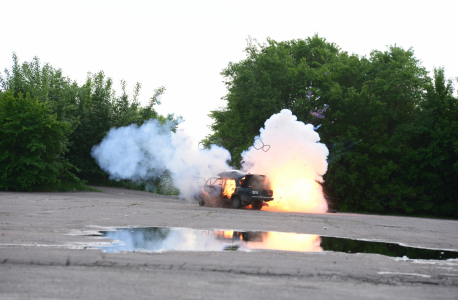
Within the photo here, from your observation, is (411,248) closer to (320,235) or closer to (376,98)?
(320,235)

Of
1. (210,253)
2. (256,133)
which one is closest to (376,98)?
(256,133)

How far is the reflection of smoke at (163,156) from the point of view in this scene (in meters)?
28.3

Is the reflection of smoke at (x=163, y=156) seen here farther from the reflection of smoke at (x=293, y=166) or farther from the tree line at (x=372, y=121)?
the tree line at (x=372, y=121)

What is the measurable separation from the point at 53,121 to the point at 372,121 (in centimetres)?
2579

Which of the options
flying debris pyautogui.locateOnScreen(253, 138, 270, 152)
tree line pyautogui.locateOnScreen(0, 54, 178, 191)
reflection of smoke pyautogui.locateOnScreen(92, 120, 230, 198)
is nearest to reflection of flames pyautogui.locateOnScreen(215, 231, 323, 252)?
reflection of smoke pyautogui.locateOnScreen(92, 120, 230, 198)

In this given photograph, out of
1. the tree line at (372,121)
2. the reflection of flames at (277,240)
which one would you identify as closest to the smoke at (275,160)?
the tree line at (372,121)

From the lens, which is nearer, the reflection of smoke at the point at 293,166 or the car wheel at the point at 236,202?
the car wheel at the point at 236,202

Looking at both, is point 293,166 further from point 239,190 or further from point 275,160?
point 239,190

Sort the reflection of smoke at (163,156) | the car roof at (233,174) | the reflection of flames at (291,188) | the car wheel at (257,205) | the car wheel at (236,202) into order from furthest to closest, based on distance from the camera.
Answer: the reflection of smoke at (163,156), the reflection of flames at (291,188), the car wheel at (257,205), the car roof at (233,174), the car wheel at (236,202)

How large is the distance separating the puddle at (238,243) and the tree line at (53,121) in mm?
22311

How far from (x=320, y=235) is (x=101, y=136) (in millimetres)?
33745

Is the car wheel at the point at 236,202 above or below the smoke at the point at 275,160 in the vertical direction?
A: below

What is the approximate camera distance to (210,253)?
877cm

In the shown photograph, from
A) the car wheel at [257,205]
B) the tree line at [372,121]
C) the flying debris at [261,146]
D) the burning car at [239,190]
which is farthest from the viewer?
the tree line at [372,121]
